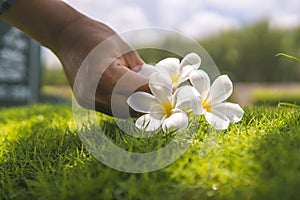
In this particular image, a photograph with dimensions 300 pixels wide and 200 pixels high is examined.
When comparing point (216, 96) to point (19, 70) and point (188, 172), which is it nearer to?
point (188, 172)

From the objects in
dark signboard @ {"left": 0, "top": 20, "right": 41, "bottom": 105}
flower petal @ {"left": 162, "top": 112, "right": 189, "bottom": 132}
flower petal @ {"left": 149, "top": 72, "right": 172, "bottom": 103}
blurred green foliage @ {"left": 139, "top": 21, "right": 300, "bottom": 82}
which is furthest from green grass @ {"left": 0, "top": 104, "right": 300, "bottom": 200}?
blurred green foliage @ {"left": 139, "top": 21, "right": 300, "bottom": 82}

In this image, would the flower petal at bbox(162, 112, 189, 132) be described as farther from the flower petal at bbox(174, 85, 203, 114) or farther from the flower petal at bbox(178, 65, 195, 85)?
the flower petal at bbox(178, 65, 195, 85)

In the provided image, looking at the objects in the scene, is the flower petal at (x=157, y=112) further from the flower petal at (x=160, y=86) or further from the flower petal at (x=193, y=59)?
the flower petal at (x=193, y=59)

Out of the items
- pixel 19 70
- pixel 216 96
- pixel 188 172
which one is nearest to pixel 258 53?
pixel 19 70

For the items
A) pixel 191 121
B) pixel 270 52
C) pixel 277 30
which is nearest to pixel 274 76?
pixel 270 52

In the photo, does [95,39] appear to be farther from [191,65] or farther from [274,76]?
[274,76]

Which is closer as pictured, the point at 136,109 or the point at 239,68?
the point at 136,109
